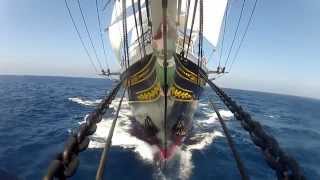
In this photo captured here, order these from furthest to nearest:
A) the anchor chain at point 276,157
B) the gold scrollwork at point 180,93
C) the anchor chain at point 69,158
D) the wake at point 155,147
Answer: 1. the gold scrollwork at point 180,93
2. the wake at point 155,147
3. the anchor chain at point 276,157
4. the anchor chain at point 69,158

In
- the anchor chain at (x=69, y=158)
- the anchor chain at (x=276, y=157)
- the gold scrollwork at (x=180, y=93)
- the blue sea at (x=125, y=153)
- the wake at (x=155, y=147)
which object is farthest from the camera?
the gold scrollwork at (x=180, y=93)

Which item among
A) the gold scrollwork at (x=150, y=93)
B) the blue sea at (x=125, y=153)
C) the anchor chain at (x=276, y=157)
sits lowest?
the blue sea at (x=125, y=153)

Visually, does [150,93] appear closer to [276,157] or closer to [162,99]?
[162,99]

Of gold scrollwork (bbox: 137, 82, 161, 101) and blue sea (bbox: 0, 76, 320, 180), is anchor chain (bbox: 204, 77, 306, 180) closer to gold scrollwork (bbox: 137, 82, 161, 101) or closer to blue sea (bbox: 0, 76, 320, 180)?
blue sea (bbox: 0, 76, 320, 180)

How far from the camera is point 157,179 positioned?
944cm

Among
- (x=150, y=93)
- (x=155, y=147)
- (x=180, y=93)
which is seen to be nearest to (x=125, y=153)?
(x=155, y=147)

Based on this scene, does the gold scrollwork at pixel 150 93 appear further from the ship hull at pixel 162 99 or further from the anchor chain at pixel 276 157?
the anchor chain at pixel 276 157

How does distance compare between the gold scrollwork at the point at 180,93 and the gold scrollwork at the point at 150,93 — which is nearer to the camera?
the gold scrollwork at the point at 150,93

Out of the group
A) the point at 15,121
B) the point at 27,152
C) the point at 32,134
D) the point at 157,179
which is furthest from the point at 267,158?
the point at 15,121

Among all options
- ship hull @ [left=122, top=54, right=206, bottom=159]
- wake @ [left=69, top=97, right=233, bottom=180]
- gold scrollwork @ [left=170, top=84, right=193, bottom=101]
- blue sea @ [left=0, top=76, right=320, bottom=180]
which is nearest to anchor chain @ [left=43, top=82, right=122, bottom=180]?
ship hull @ [left=122, top=54, right=206, bottom=159]

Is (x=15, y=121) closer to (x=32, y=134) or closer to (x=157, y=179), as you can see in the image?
(x=32, y=134)

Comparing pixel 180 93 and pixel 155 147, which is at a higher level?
pixel 180 93

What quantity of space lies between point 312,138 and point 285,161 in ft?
67.1

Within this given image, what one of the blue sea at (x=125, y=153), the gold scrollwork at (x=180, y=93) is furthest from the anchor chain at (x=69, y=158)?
the gold scrollwork at (x=180, y=93)
